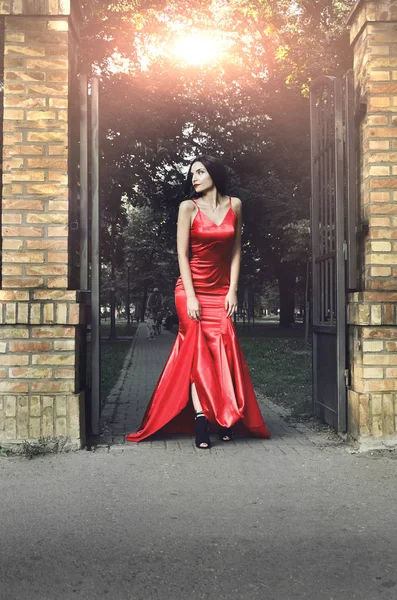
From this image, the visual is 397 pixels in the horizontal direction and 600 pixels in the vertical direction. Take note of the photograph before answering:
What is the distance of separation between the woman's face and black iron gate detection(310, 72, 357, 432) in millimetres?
1053

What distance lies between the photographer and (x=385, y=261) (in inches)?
198

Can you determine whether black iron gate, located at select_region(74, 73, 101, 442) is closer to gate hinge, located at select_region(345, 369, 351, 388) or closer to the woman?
the woman

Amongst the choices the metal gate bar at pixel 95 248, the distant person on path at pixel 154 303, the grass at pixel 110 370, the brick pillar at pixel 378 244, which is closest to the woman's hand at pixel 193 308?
the metal gate bar at pixel 95 248

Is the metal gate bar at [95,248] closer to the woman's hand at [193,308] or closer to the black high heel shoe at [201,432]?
the woman's hand at [193,308]

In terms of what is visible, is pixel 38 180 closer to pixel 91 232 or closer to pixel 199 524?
pixel 91 232

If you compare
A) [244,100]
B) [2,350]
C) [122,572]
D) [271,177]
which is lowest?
[122,572]

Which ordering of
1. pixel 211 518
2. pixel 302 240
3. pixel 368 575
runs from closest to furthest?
pixel 368 575 < pixel 211 518 < pixel 302 240

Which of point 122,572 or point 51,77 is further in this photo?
point 51,77

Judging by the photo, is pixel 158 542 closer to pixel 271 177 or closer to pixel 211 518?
pixel 211 518

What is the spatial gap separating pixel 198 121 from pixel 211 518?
66.4ft

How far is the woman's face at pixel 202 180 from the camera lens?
17.5 ft

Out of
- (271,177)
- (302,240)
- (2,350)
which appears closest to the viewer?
(2,350)

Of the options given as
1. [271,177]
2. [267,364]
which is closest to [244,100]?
[271,177]

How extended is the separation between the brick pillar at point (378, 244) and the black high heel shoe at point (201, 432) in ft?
3.80
